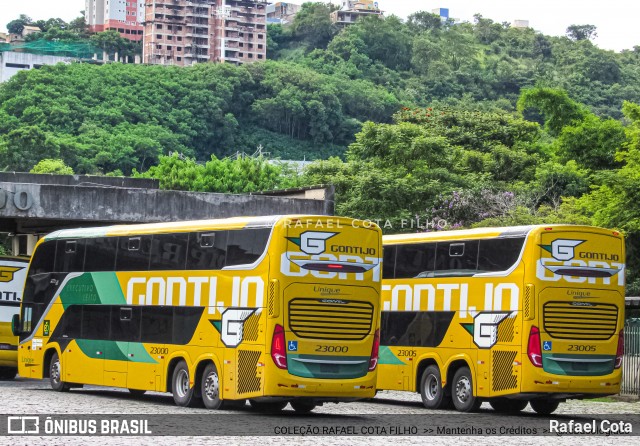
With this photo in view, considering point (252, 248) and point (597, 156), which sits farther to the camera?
point (597, 156)

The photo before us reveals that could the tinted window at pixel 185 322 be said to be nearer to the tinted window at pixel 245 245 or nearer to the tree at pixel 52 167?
the tinted window at pixel 245 245

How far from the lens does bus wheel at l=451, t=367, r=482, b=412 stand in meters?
23.1

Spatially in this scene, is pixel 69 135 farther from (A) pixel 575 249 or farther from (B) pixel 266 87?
(A) pixel 575 249

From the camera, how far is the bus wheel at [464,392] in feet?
75.8

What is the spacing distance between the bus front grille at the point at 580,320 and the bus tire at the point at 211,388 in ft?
18.9

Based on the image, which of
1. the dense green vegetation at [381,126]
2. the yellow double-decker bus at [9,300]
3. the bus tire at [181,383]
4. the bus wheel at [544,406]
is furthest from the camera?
the dense green vegetation at [381,126]

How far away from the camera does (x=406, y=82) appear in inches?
6890

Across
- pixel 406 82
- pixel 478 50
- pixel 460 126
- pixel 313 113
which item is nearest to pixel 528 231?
pixel 460 126

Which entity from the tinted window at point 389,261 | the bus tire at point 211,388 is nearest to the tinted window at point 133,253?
the bus tire at point 211,388

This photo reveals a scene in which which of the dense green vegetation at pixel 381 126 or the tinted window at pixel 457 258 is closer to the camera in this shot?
the tinted window at pixel 457 258

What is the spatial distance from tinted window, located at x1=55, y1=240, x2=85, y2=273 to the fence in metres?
12.4

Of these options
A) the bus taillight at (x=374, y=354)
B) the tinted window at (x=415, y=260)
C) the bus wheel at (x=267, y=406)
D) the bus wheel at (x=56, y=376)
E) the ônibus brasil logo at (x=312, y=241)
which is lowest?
the bus wheel at (x=56, y=376)

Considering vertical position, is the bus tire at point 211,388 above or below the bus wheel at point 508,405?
above

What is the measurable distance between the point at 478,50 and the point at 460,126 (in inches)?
5108
